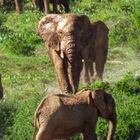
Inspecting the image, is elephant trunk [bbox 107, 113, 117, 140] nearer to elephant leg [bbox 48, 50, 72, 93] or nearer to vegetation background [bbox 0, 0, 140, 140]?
vegetation background [bbox 0, 0, 140, 140]

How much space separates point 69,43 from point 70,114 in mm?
3367

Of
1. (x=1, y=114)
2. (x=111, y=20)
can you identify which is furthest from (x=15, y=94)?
(x=111, y=20)

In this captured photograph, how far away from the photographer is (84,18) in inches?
594

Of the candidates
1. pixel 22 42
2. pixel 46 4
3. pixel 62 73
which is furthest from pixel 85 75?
pixel 46 4

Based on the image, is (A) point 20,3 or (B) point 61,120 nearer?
(B) point 61,120

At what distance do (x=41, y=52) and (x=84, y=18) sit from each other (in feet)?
18.2

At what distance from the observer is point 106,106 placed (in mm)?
11422

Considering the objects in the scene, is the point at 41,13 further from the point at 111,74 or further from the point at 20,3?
the point at 111,74

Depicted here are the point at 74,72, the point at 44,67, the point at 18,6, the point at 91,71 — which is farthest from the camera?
the point at 18,6

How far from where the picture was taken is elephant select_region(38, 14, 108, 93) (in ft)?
47.6

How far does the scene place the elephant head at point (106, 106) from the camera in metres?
11.3

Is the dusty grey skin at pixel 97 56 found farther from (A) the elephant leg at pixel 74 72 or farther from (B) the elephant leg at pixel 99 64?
(A) the elephant leg at pixel 74 72

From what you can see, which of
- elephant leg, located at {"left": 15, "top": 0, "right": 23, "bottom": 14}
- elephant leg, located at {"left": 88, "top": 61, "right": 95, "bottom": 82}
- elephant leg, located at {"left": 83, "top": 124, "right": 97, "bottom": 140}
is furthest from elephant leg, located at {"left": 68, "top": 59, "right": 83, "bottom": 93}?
elephant leg, located at {"left": 15, "top": 0, "right": 23, "bottom": 14}

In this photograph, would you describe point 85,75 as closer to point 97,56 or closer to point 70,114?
point 97,56
